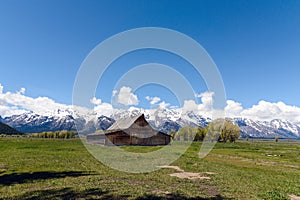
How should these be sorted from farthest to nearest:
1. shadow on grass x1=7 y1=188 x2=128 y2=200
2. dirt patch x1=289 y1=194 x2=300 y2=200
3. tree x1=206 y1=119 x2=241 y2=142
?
tree x1=206 y1=119 x2=241 y2=142 < dirt patch x1=289 y1=194 x2=300 y2=200 < shadow on grass x1=7 y1=188 x2=128 y2=200

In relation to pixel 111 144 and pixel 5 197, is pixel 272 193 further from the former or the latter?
pixel 111 144

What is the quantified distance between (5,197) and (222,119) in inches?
5231

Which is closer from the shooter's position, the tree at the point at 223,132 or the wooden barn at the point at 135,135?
the wooden barn at the point at 135,135

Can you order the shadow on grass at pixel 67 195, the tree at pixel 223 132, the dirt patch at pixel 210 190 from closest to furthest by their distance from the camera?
the shadow on grass at pixel 67 195 < the dirt patch at pixel 210 190 < the tree at pixel 223 132

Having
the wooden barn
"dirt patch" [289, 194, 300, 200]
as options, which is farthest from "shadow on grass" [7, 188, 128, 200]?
the wooden barn

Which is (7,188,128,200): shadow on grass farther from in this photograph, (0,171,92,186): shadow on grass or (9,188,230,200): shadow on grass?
(0,171,92,186): shadow on grass

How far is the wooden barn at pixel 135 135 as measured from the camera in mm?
75250

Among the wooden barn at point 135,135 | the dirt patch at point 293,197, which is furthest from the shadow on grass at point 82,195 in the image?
the wooden barn at point 135,135

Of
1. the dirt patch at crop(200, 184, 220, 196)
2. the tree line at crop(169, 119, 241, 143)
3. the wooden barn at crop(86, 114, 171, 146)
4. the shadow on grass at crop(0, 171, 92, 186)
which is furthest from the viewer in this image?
the tree line at crop(169, 119, 241, 143)

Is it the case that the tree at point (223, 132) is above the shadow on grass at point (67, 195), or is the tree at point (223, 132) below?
above

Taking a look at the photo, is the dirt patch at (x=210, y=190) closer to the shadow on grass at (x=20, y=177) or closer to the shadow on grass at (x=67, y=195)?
the shadow on grass at (x=67, y=195)

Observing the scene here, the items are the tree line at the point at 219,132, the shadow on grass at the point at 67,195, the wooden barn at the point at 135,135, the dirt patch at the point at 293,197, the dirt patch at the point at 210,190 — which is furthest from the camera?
the tree line at the point at 219,132

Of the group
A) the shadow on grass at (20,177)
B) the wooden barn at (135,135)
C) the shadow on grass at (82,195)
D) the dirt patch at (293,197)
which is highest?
the wooden barn at (135,135)

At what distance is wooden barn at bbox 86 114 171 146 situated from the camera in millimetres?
75250
